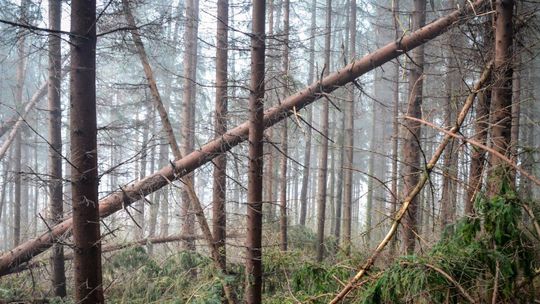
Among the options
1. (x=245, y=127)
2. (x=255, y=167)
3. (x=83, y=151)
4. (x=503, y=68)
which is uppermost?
(x=503, y=68)

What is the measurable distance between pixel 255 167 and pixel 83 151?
1970 mm

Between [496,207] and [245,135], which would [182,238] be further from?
[496,207]

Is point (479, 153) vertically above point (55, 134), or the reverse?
point (55, 134)

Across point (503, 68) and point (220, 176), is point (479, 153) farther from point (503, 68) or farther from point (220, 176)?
point (220, 176)

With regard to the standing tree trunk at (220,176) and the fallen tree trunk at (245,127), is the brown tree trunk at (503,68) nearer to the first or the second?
the fallen tree trunk at (245,127)

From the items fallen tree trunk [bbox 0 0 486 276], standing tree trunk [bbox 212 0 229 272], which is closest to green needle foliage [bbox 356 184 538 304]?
fallen tree trunk [bbox 0 0 486 276]

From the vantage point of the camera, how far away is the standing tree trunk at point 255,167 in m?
4.94

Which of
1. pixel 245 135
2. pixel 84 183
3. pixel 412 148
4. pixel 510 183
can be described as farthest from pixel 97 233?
pixel 412 148

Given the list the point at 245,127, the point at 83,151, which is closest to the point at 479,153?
the point at 245,127

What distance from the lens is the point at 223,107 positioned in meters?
7.28

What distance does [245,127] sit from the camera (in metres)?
6.32

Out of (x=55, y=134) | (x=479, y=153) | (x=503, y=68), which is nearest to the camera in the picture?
(x=503, y=68)

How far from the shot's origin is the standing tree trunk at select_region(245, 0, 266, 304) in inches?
195

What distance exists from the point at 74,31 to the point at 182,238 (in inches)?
226
